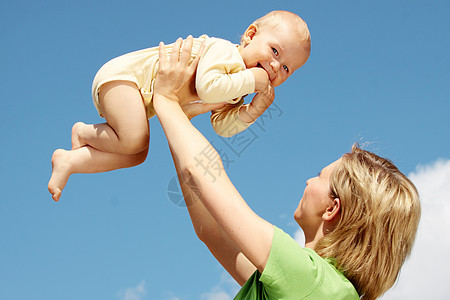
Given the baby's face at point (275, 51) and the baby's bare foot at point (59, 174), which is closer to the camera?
the baby's bare foot at point (59, 174)

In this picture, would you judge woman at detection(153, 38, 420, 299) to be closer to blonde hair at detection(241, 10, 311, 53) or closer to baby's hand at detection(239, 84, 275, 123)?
baby's hand at detection(239, 84, 275, 123)

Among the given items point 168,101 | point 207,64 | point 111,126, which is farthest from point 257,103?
point 111,126

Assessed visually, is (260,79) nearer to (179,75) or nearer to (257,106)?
(257,106)

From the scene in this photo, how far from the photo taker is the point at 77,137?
2977 millimetres

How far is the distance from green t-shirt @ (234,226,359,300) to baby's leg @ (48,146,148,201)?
1231 millimetres

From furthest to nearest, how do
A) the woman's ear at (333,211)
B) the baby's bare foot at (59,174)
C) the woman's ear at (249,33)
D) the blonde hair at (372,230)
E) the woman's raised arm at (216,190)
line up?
1. the woman's ear at (249,33)
2. the baby's bare foot at (59,174)
3. the woman's ear at (333,211)
4. the blonde hair at (372,230)
5. the woman's raised arm at (216,190)

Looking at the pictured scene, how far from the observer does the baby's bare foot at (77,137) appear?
9.73 feet

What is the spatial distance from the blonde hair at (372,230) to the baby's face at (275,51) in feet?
3.00

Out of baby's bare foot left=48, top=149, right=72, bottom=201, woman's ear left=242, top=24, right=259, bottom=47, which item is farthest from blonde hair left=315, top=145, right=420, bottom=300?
baby's bare foot left=48, top=149, right=72, bottom=201

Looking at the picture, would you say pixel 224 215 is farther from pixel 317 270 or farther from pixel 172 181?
pixel 172 181

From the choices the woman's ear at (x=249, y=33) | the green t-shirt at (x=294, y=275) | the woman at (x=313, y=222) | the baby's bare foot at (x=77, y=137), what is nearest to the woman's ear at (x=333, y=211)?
the woman at (x=313, y=222)

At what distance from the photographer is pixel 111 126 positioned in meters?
2.82

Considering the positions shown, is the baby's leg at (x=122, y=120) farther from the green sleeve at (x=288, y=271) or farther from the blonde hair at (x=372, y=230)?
the blonde hair at (x=372, y=230)

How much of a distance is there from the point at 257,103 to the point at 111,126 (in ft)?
3.15
